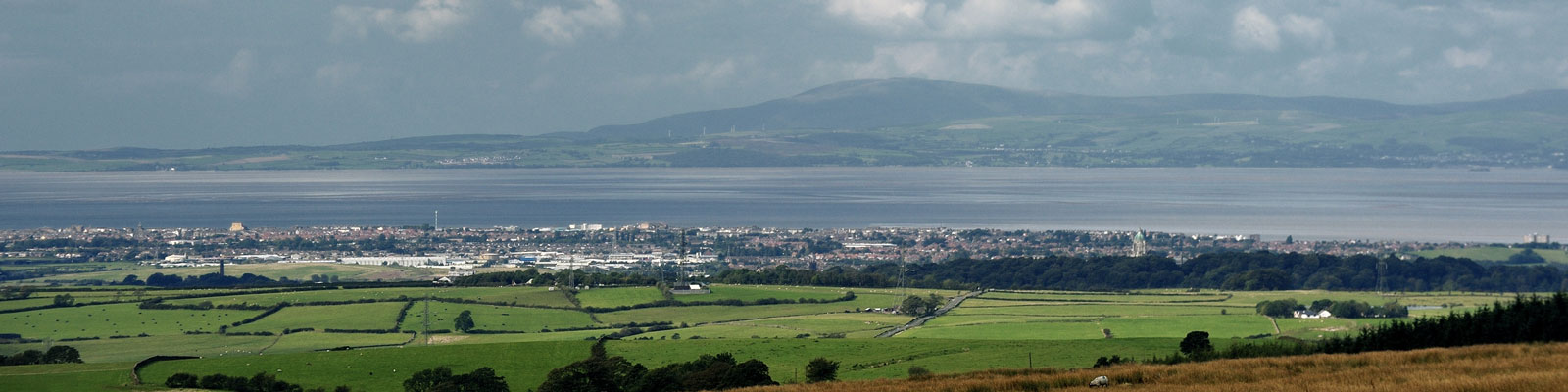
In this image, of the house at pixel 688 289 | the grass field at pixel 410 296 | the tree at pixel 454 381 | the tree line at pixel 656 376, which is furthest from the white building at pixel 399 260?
the tree line at pixel 656 376

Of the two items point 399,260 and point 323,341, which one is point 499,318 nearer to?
point 323,341

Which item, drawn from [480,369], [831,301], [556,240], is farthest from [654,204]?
[480,369]

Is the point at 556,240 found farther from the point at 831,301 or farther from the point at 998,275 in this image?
the point at 831,301

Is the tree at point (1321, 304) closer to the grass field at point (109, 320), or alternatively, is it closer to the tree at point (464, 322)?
the tree at point (464, 322)

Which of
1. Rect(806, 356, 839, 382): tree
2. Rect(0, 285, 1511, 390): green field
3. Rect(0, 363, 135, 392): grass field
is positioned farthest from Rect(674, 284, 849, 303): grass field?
Rect(806, 356, 839, 382): tree

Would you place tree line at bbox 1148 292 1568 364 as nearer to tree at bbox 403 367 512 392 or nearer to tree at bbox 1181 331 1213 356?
tree at bbox 1181 331 1213 356
